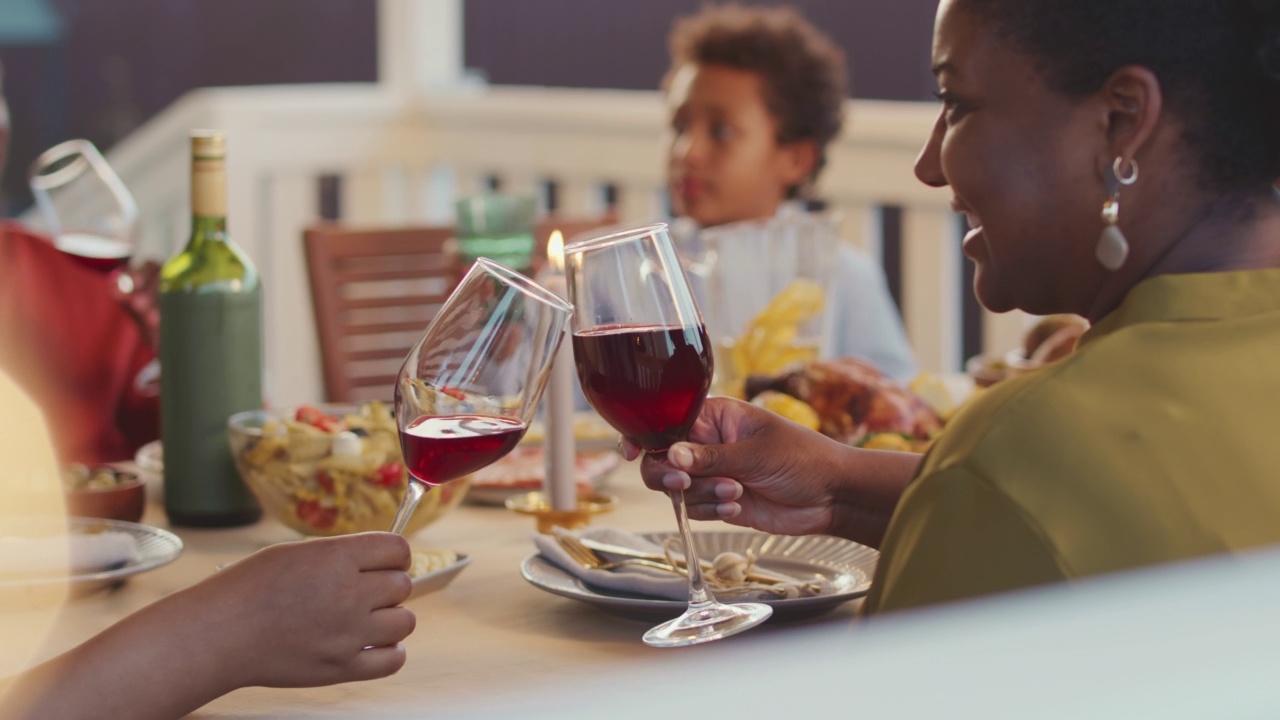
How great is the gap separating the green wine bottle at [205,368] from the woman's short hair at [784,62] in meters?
2.06

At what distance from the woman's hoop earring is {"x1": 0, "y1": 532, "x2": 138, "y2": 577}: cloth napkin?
80cm

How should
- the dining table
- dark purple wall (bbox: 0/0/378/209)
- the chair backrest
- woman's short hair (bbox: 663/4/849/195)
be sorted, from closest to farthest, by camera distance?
the dining table
the chair backrest
woman's short hair (bbox: 663/4/849/195)
dark purple wall (bbox: 0/0/378/209)

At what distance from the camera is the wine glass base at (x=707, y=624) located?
104cm

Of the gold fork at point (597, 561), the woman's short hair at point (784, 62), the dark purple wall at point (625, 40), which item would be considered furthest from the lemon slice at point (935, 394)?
Result: the dark purple wall at point (625, 40)

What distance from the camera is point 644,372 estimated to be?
1.07 metres

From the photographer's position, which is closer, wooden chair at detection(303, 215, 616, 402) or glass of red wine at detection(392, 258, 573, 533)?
glass of red wine at detection(392, 258, 573, 533)

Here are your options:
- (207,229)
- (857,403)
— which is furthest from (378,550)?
(857,403)

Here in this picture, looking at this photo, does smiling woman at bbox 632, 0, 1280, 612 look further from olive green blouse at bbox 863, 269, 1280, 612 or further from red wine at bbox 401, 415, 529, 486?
red wine at bbox 401, 415, 529, 486

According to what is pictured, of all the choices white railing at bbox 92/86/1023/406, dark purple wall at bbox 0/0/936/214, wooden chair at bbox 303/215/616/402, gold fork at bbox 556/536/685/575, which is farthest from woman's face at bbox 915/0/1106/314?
dark purple wall at bbox 0/0/936/214

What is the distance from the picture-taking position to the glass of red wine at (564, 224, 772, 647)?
1064 mm

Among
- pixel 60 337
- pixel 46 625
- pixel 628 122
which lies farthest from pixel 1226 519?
pixel 628 122

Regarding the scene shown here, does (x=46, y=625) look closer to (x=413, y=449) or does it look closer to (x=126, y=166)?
(x=413, y=449)

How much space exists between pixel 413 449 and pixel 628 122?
329 centimetres

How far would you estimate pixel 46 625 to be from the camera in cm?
118
